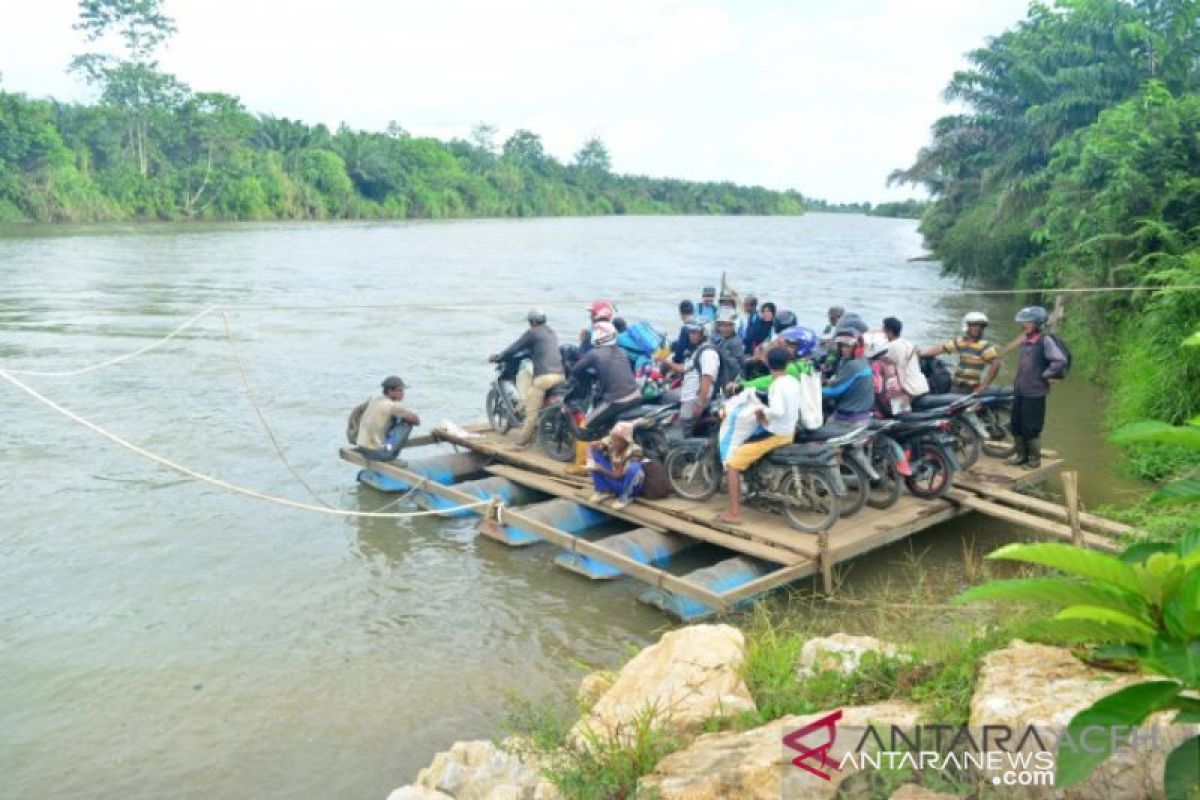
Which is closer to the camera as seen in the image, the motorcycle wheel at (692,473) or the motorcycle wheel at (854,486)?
the motorcycle wheel at (854,486)

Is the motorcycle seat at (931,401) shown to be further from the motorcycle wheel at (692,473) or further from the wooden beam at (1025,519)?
the motorcycle wheel at (692,473)

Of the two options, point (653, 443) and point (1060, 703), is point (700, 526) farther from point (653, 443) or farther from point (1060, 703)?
point (1060, 703)

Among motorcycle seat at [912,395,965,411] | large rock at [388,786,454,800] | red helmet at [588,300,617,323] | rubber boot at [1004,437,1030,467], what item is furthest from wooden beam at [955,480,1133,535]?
large rock at [388,786,454,800]

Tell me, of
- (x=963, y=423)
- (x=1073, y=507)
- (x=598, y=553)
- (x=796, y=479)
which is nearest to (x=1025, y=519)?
(x=1073, y=507)

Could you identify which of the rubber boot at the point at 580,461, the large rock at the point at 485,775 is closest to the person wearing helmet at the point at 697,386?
the rubber boot at the point at 580,461

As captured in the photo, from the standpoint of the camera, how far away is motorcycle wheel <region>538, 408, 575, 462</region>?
31.5ft

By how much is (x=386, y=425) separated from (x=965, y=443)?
18.0ft

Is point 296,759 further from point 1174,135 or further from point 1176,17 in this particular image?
point 1176,17

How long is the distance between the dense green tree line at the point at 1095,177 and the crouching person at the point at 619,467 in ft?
18.3

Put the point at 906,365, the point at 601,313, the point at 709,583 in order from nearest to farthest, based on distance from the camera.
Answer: the point at 709,583 → the point at 906,365 → the point at 601,313

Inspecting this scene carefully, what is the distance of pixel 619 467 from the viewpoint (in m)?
8.09

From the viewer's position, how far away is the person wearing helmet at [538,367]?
32.2ft

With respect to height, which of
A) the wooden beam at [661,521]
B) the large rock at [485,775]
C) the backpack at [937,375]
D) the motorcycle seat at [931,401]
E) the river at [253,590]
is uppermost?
the backpack at [937,375]

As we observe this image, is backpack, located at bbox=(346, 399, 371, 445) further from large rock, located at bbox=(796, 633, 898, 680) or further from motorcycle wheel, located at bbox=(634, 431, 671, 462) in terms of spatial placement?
large rock, located at bbox=(796, 633, 898, 680)
